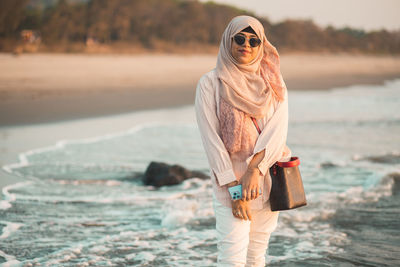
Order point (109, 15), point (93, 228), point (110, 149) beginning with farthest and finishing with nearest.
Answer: point (109, 15) < point (110, 149) < point (93, 228)

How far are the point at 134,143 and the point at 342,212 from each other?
4.76m

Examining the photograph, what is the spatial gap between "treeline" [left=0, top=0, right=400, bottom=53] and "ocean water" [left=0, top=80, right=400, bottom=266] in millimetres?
13795

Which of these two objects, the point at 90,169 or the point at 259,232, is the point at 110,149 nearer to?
the point at 90,169

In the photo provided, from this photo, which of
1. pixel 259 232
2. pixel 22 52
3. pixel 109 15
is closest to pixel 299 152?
pixel 259 232

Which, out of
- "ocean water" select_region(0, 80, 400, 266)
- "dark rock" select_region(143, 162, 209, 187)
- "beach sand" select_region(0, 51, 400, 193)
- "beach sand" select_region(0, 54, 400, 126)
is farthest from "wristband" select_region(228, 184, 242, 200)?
"beach sand" select_region(0, 54, 400, 126)

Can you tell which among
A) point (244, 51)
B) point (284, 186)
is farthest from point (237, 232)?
point (244, 51)

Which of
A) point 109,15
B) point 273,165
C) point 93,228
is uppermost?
point 109,15

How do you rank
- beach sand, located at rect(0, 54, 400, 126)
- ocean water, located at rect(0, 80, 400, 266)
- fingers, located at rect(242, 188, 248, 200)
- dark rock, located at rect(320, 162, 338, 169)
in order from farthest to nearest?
1. beach sand, located at rect(0, 54, 400, 126)
2. dark rock, located at rect(320, 162, 338, 169)
3. ocean water, located at rect(0, 80, 400, 266)
4. fingers, located at rect(242, 188, 248, 200)

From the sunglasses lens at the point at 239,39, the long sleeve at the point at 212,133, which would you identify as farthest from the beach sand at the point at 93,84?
the sunglasses lens at the point at 239,39

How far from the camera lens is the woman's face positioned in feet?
8.21

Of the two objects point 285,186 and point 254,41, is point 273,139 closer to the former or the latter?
point 285,186

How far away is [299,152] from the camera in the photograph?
28.5 ft

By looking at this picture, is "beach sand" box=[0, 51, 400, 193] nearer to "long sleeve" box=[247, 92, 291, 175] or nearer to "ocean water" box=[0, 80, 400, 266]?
"ocean water" box=[0, 80, 400, 266]

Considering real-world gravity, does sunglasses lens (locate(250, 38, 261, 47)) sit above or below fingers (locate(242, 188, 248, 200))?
above
